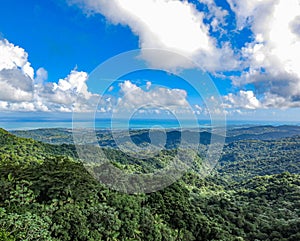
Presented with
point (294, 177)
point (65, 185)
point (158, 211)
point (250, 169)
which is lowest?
point (250, 169)

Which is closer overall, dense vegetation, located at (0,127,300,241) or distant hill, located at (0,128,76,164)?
dense vegetation, located at (0,127,300,241)

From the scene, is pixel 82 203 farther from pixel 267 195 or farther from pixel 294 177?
pixel 294 177

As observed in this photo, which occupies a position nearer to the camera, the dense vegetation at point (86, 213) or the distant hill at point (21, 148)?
the dense vegetation at point (86, 213)

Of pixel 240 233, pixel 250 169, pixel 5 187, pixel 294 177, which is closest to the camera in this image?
pixel 5 187

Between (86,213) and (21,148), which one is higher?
(86,213)

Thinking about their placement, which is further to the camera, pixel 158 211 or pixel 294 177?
pixel 294 177

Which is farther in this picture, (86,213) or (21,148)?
(21,148)

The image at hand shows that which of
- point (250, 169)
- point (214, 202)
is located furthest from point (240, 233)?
point (250, 169)

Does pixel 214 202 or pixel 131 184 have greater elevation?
pixel 131 184

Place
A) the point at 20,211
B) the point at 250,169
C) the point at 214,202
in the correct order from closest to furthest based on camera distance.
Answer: the point at 20,211
the point at 214,202
the point at 250,169
